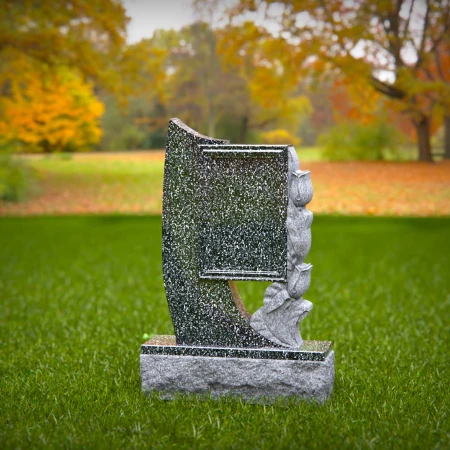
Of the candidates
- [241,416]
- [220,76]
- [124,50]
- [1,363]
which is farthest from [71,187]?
[241,416]

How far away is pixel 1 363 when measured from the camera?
6.14 m

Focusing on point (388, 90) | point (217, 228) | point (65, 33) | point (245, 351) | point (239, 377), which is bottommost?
point (239, 377)

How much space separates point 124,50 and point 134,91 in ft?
4.53

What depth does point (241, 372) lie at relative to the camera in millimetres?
5102

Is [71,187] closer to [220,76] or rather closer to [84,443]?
[220,76]

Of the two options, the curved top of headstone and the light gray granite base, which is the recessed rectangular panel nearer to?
the curved top of headstone

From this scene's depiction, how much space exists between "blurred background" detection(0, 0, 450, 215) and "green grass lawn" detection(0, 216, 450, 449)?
21.7 ft

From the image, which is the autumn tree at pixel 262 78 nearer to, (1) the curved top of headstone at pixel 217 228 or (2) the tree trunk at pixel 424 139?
(2) the tree trunk at pixel 424 139

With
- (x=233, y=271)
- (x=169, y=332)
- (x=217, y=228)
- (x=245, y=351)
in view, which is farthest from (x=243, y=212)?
(x=169, y=332)

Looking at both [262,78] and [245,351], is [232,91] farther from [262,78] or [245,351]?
[245,351]

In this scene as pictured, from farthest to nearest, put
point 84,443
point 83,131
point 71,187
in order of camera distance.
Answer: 1. point 83,131
2. point 71,187
3. point 84,443

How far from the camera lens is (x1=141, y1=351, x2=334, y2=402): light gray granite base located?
16.4 ft

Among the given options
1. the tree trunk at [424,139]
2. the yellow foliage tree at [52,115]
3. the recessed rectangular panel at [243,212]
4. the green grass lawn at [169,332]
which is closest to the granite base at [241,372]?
the green grass lawn at [169,332]

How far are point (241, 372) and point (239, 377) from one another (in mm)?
36
